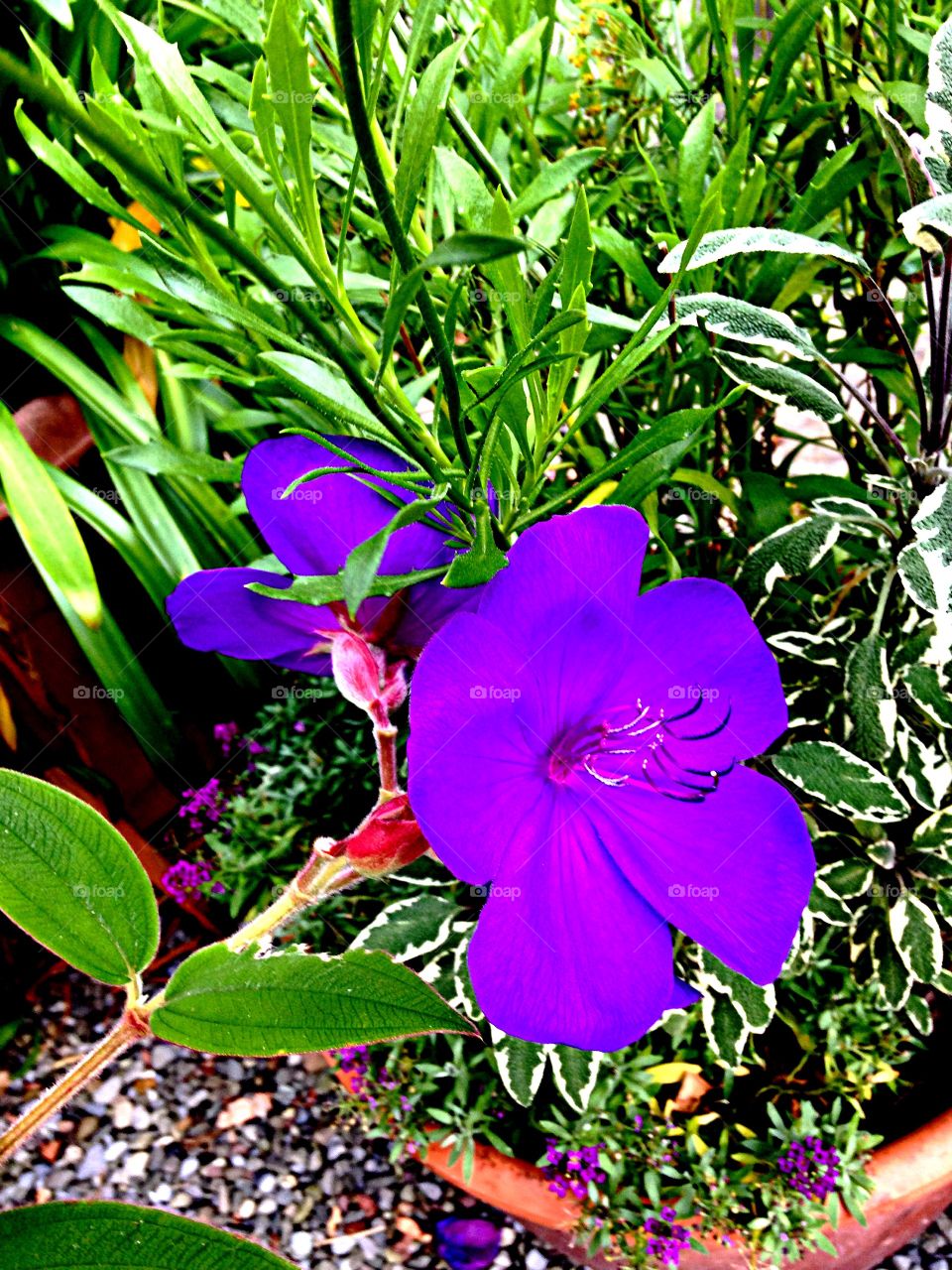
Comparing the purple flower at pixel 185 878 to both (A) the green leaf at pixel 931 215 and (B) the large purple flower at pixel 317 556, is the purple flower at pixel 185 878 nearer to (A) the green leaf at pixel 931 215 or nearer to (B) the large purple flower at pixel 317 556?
(B) the large purple flower at pixel 317 556

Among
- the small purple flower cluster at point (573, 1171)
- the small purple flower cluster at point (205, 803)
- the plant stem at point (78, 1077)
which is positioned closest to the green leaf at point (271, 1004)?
the plant stem at point (78, 1077)

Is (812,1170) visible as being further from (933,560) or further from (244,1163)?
(244,1163)

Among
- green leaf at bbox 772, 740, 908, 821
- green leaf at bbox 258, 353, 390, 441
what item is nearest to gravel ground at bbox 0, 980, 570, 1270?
green leaf at bbox 772, 740, 908, 821

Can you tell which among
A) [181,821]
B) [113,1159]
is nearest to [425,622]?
[181,821]

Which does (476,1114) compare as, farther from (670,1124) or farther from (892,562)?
(892,562)

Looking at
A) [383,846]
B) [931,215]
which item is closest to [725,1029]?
[383,846]

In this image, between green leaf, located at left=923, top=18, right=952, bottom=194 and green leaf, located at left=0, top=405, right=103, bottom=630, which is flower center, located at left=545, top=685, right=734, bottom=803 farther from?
green leaf, located at left=0, top=405, right=103, bottom=630
